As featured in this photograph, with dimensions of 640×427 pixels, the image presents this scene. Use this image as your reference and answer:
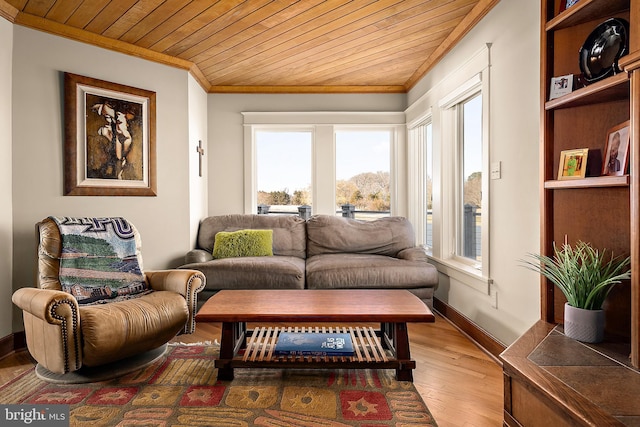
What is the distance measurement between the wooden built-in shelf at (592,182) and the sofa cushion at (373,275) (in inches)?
68.1

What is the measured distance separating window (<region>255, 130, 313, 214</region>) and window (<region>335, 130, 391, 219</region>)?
0.41 metres

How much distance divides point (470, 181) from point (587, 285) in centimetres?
183

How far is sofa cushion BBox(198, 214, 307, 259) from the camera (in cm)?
406

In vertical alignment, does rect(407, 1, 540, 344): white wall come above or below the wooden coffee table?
above

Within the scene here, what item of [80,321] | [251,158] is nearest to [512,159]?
[80,321]

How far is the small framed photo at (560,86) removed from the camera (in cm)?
A: 170

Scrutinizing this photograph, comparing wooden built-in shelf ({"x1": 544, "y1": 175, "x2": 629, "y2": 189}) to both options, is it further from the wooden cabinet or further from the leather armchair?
the leather armchair

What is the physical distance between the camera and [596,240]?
5.38ft

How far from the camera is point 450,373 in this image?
2297mm

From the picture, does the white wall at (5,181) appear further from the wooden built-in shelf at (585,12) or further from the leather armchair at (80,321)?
the wooden built-in shelf at (585,12)

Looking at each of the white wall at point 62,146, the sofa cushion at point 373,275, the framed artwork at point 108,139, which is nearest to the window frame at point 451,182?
the sofa cushion at point 373,275

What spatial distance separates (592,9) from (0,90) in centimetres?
348

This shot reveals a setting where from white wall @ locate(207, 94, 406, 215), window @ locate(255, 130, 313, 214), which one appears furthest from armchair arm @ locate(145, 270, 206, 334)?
window @ locate(255, 130, 313, 214)

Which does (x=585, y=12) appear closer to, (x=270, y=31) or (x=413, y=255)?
(x=270, y=31)
